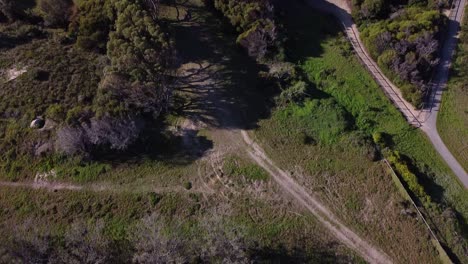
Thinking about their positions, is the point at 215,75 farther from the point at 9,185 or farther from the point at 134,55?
the point at 9,185

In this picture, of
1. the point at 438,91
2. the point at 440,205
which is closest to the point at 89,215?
the point at 440,205

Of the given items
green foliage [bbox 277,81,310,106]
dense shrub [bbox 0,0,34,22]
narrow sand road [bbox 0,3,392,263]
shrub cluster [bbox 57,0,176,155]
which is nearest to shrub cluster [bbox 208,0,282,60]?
narrow sand road [bbox 0,3,392,263]

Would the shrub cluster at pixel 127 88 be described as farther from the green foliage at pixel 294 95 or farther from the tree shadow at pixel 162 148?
the green foliage at pixel 294 95

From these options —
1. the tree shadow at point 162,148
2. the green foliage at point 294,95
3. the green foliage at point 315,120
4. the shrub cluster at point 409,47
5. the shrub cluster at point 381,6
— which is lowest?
the tree shadow at point 162,148

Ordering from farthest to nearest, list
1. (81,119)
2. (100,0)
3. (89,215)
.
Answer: (100,0) → (81,119) → (89,215)

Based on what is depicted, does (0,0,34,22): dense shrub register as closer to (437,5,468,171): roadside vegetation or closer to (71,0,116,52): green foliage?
(71,0,116,52): green foliage

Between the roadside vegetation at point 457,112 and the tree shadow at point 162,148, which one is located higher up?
the roadside vegetation at point 457,112

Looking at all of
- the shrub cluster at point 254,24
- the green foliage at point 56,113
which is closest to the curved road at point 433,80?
the shrub cluster at point 254,24
